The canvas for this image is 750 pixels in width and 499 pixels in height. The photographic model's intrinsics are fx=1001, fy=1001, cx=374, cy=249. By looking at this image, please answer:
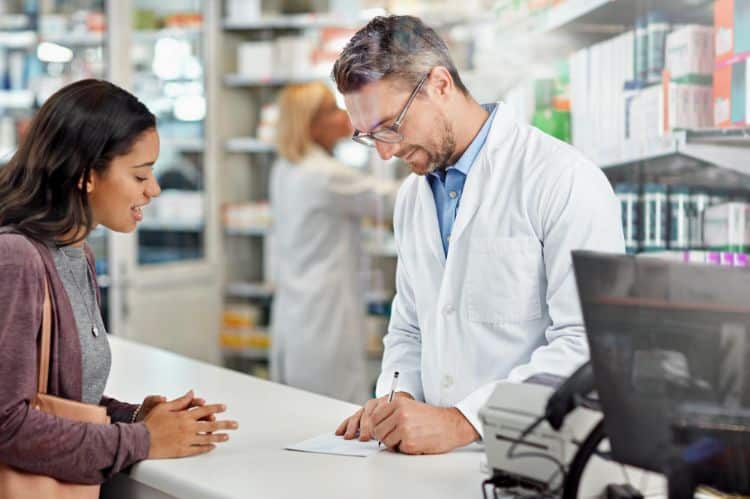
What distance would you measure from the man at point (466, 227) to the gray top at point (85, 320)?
1.63ft

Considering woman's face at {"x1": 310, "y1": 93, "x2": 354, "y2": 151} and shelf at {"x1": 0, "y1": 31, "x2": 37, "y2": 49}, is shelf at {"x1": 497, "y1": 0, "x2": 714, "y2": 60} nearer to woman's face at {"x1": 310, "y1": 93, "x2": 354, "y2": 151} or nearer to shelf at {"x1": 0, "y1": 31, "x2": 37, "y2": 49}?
woman's face at {"x1": 310, "y1": 93, "x2": 354, "y2": 151}

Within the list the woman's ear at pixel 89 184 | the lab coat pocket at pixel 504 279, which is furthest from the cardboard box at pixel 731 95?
the woman's ear at pixel 89 184

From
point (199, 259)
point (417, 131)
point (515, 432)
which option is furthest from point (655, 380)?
point (199, 259)

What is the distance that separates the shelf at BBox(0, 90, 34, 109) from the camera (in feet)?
18.7

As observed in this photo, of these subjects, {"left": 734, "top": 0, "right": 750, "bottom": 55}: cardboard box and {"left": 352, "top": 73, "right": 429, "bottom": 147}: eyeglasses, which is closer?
{"left": 352, "top": 73, "right": 429, "bottom": 147}: eyeglasses

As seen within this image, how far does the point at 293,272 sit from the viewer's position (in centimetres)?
502

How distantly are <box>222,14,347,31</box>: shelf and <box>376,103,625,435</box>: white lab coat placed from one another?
3.86 m

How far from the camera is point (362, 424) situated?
78.7 inches

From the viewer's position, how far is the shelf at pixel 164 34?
5.74 m

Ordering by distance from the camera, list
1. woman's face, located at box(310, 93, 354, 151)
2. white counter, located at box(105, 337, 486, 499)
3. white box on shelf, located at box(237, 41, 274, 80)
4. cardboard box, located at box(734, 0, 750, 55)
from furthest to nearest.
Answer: white box on shelf, located at box(237, 41, 274, 80) → woman's face, located at box(310, 93, 354, 151) → cardboard box, located at box(734, 0, 750, 55) → white counter, located at box(105, 337, 486, 499)

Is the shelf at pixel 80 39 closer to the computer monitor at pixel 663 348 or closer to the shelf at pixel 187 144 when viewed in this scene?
the shelf at pixel 187 144

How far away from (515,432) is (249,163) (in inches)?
204

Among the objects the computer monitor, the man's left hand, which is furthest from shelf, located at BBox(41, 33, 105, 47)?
the computer monitor

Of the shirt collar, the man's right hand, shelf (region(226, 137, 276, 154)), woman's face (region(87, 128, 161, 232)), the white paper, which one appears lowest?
the white paper
